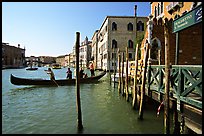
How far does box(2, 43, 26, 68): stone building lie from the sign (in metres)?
58.6

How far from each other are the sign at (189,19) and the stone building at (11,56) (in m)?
58.6

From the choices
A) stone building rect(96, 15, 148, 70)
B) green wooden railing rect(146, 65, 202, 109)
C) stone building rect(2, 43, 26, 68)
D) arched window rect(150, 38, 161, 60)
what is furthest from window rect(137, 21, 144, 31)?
stone building rect(2, 43, 26, 68)

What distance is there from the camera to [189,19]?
443 cm

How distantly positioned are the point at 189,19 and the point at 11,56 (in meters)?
68.4

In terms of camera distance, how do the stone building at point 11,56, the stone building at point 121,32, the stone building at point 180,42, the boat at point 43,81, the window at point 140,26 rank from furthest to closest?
the stone building at point 11,56 < the window at point 140,26 < the stone building at point 121,32 < the boat at point 43,81 < the stone building at point 180,42

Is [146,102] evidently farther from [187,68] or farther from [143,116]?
[187,68]

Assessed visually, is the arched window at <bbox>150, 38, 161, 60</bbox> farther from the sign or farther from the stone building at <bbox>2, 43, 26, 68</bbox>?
the stone building at <bbox>2, 43, 26, 68</bbox>

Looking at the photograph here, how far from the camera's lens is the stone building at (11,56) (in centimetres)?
5972

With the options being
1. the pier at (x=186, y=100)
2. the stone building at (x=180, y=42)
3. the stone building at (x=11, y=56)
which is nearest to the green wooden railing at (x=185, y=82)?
the pier at (x=186, y=100)

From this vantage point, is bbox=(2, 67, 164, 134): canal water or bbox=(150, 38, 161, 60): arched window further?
bbox=(150, 38, 161, 60): arched window

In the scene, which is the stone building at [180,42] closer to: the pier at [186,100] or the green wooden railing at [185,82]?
the green wooden railing at [185,82]

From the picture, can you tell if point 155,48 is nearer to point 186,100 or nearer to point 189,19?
point 189,19

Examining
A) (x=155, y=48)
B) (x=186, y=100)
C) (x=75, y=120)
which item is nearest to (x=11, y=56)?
(x=155, y=48)

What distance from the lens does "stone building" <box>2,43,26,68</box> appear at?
5972 centimetres
